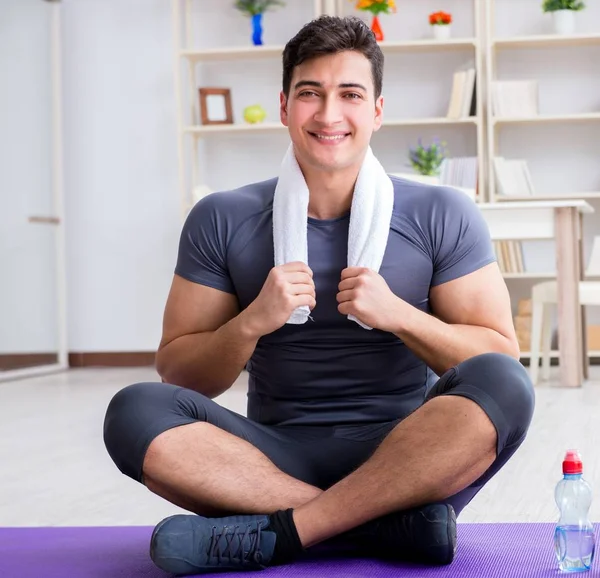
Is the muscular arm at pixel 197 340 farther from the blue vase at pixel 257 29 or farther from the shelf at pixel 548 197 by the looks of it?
the blue vase at pixel 257 29

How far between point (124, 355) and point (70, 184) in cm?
104

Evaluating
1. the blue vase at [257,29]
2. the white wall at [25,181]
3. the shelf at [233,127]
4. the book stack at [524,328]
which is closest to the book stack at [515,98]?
the book stack at [524,328]

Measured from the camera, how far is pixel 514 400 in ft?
5.00

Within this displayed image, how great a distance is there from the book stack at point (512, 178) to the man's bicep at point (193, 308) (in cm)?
382

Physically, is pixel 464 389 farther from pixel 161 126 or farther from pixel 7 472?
pixel 161 126

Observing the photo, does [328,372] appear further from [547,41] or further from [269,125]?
[547,41]

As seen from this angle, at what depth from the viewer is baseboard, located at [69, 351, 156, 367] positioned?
6.21 metres

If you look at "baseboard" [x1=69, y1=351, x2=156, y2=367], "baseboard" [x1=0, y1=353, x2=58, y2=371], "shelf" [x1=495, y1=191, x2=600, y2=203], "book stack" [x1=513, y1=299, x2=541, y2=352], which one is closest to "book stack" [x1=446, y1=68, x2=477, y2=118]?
"shelf" [x1=495, y1=191, x2=600, y2=203]

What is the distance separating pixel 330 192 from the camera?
6.04 feet

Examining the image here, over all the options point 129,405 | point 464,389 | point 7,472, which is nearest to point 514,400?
point 464,389

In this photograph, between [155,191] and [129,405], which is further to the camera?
[155,191]

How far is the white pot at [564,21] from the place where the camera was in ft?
17.9

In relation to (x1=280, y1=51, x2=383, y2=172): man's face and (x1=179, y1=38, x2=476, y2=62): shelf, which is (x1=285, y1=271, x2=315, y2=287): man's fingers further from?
(x1=179, y1=38, x2=476, y2=62): shelf

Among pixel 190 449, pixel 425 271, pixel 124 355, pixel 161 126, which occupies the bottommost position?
pixel 124 355
